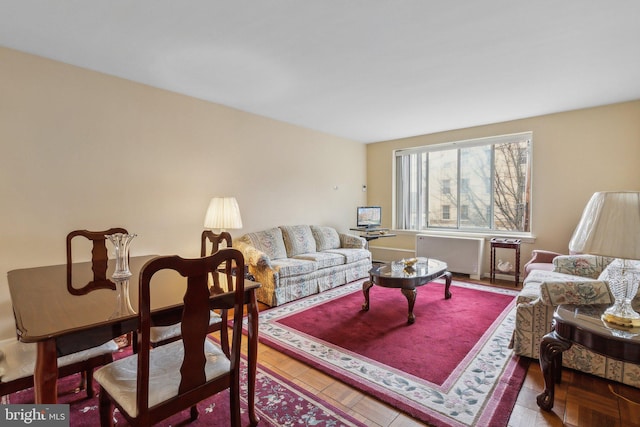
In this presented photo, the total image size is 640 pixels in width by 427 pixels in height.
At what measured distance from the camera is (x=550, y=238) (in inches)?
177

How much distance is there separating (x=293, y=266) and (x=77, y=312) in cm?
258

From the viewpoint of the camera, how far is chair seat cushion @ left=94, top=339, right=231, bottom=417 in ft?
4.13

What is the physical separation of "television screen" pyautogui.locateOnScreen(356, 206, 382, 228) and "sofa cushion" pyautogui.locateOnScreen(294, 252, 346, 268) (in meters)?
1.40

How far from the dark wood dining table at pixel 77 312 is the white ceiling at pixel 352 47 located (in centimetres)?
176

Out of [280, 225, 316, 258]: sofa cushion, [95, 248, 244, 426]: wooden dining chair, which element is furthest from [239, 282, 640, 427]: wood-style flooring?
[280, 225, 316, 258]: sofa cushion

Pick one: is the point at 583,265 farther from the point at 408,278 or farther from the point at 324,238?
the point at 324,238

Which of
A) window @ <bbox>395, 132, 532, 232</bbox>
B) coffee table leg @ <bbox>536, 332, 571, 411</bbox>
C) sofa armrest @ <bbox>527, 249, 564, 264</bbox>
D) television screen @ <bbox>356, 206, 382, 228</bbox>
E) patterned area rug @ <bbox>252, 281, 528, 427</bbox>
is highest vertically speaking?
window @ <bbox>395, 132, 532, 232</bbox>

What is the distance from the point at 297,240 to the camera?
4.67 meters

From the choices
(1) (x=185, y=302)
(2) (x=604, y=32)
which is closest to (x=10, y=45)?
(1) (x=185, y=302)

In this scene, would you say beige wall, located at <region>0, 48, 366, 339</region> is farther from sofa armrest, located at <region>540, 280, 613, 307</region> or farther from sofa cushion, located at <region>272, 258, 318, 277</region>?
sofa armrest, located at <region>540, 280, 613, 307</region>

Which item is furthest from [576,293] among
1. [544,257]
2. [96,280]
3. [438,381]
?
[96,280]

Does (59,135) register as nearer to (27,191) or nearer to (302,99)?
(27,191)

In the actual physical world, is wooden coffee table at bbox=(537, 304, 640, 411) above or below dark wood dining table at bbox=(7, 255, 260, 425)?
below

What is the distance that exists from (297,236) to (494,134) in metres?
3.47
